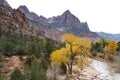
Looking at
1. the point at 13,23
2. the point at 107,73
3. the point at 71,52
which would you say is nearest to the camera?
the point at 71,52

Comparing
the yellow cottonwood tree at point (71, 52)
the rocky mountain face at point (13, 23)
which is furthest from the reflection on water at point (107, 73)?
the rocky mountain face at point (13, 23)

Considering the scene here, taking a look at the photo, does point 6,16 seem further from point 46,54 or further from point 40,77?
point 40,77

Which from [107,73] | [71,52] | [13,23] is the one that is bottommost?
[107,73]

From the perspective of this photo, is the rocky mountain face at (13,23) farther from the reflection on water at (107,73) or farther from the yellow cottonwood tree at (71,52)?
the yellow cottonwood tree at (71,52)

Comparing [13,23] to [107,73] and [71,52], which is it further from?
[71,52]

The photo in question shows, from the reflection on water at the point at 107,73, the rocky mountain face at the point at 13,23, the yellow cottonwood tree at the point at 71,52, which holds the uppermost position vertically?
the rocky mountain face at the point at 13,23

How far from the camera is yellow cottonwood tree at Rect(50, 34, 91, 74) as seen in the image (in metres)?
69.2

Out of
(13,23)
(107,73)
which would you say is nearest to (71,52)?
(107,73)

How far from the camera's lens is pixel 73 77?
70.0 m

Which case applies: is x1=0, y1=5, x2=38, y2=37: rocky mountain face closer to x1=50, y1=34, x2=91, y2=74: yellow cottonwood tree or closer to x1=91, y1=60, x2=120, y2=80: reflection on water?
x1=91, y1=60, x2=120, y2=80: reflection on water

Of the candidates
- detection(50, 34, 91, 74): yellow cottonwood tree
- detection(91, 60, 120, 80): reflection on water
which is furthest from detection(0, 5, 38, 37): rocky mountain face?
detection(50, 34, 91, 74): yellow cottonwood tree

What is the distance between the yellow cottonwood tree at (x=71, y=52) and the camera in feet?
227

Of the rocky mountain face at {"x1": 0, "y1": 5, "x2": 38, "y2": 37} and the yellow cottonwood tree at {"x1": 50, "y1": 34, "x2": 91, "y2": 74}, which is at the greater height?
the rocky mountain face at {"x1": 0, "y1": 5, "x2": 38, "y2": 37}

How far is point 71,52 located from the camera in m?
70.3
